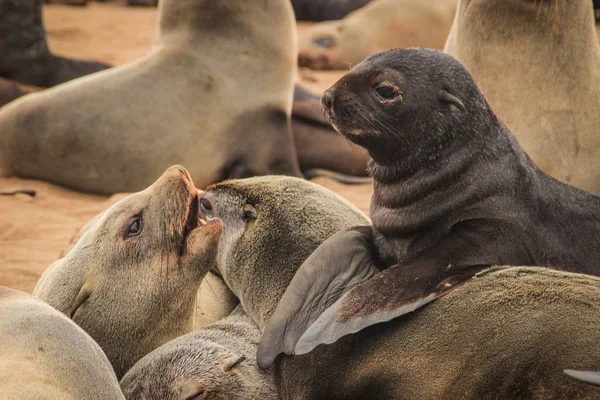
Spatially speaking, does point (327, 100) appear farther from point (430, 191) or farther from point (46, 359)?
point (46, 359)

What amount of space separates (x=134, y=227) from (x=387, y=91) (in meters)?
1.13

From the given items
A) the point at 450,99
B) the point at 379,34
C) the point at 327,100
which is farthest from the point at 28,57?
the point at 450,99

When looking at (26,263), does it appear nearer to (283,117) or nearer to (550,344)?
(283,117)

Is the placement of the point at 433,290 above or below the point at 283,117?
above

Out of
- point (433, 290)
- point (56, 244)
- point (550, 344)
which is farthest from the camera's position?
point (56, 244)

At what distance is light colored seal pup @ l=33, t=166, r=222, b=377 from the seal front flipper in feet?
1.50

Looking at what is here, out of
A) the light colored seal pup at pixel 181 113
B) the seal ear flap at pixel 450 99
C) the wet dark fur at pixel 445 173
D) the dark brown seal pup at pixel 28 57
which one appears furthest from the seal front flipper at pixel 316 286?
the dark brown seal pup at pixel 28 57

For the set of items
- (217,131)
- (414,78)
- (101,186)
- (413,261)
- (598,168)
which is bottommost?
(101,186)

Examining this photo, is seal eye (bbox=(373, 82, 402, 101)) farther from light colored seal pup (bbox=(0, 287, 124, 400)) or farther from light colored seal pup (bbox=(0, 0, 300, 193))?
light colored seal pup (bbox=(0, 0, 300, 193))

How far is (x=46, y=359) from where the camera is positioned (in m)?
2.92

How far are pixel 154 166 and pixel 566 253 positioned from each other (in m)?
3.75

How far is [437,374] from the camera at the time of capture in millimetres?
2883

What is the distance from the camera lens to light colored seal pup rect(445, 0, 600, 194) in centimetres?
505

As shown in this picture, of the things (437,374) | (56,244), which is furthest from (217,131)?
(437,374)
